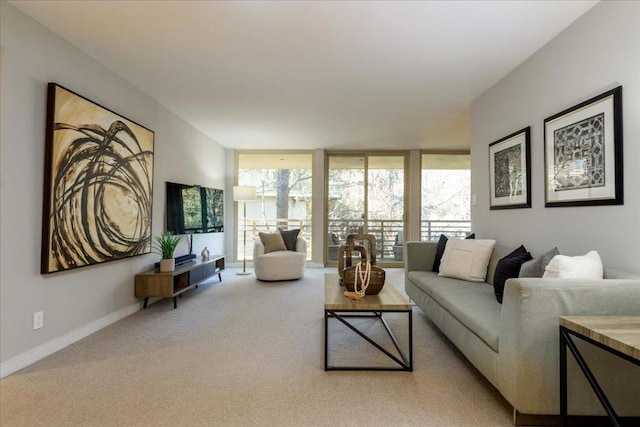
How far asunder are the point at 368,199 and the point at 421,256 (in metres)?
3.05

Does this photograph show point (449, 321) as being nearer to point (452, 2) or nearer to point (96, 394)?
point (452, 2)

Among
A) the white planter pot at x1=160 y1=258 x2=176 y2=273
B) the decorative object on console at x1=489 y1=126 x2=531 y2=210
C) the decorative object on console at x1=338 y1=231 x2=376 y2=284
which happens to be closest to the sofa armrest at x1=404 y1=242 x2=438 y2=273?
the decorative object on console at x1=489 y1=126 x2=531 y2=210

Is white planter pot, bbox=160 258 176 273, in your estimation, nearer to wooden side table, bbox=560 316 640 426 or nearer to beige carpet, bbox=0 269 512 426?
beige carpet, bbox=0 269 512 426

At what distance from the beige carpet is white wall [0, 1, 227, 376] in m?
0.19

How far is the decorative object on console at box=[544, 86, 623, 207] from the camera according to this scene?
6.33ft

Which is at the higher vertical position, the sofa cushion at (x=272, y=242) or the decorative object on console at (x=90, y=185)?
the decorative object on console at (x=90, y=185)

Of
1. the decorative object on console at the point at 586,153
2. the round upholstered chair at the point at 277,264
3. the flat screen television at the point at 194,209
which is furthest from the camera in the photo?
the round upholstered chair at the point at 277,264

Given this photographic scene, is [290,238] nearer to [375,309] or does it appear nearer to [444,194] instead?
[444,194]

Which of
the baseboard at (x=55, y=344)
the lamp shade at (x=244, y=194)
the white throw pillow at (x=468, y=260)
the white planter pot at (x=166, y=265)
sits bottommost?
the baseboard at (x=55, y=344)

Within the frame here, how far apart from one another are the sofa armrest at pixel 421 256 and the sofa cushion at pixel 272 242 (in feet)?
8.16

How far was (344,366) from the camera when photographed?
219 cm

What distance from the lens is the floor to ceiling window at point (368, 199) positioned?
6.55 metres

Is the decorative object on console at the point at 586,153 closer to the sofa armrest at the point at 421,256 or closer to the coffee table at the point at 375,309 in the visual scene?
the sofa armrest at the point at 421,256


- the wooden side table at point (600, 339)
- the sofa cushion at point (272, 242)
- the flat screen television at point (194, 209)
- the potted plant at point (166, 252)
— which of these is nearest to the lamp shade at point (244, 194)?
the flat screen television at point (194, 209)
